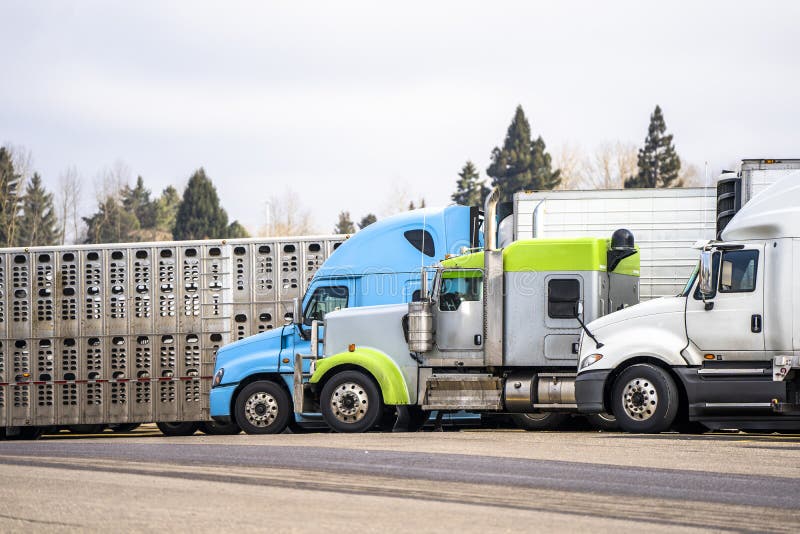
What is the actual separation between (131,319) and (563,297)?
875 centimetres

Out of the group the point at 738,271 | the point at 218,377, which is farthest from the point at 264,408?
the point at 738,271

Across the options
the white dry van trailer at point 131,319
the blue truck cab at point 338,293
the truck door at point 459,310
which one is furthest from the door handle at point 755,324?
the white dry van trailer at point 131,319

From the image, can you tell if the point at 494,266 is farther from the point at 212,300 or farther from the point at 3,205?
the point at 3,205

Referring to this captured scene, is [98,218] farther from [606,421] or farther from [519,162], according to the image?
[606,421]

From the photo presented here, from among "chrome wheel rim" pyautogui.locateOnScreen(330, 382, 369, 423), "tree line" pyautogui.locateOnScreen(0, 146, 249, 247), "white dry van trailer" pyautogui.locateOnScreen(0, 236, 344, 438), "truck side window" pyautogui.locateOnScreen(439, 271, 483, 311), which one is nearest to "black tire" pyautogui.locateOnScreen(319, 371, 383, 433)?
"chrome wheel rim" pyautogui.locateOnScreen(330, 382, 369, 423)

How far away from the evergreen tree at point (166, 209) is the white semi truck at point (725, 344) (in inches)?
4658

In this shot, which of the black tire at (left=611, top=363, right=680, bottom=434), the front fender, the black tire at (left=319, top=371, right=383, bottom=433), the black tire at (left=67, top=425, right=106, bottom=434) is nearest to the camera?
the black tire at (left=611, top=363, right=680, bottom=434)

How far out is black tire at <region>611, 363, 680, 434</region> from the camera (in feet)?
60.1

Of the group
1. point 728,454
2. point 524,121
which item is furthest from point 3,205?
point 728,454

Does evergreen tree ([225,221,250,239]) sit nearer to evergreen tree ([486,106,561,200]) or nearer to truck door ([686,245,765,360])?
evergreen tree ([486,106,561,200])

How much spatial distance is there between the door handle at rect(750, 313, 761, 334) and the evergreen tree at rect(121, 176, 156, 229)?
12495cm

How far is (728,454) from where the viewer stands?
14.9m

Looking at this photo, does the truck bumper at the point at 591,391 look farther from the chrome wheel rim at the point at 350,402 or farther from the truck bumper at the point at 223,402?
the truck bumper at the point at 223,402

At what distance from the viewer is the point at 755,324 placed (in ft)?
59.6
